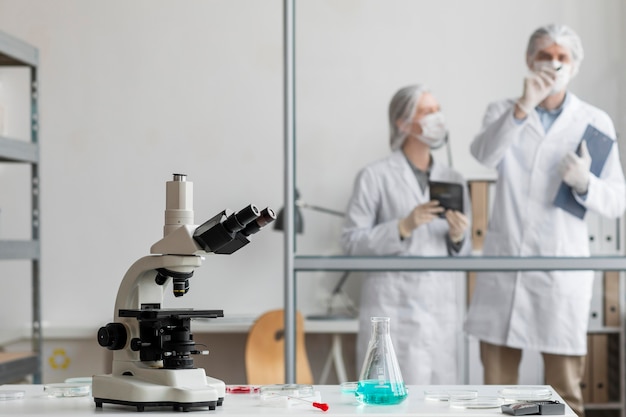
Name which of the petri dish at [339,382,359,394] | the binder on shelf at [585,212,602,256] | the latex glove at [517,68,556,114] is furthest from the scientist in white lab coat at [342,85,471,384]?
the petri dish at [339,382,359,394]

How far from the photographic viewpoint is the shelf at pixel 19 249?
2916mm

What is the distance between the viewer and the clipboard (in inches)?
102

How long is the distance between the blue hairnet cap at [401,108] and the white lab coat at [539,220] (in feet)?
0.66

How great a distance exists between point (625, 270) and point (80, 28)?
305 cm

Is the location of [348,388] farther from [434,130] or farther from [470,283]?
[434,130]

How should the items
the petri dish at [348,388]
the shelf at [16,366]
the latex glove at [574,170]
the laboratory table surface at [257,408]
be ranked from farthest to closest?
the shelf at [16,366], the latex glove at [574,170], the petri dish at [348,388], the laboratory table surface at [257,408]

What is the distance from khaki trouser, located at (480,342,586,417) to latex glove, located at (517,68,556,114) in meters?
0.70

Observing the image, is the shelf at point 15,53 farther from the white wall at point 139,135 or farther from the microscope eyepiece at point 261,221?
the microscope eyepiece at point 261,221

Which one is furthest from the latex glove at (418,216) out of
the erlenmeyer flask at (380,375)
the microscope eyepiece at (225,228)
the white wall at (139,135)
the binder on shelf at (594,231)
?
the white wall at (139,135)

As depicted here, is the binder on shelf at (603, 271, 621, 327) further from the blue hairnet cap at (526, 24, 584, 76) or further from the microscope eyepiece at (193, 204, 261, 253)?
the microscope eyepiece at (193, 204, 261, 253)

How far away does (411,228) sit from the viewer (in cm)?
262

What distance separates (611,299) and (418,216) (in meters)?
0.60

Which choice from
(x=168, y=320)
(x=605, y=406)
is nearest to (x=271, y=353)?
(x=605, y=406)

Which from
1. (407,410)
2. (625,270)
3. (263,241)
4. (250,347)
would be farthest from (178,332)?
(263,241)
